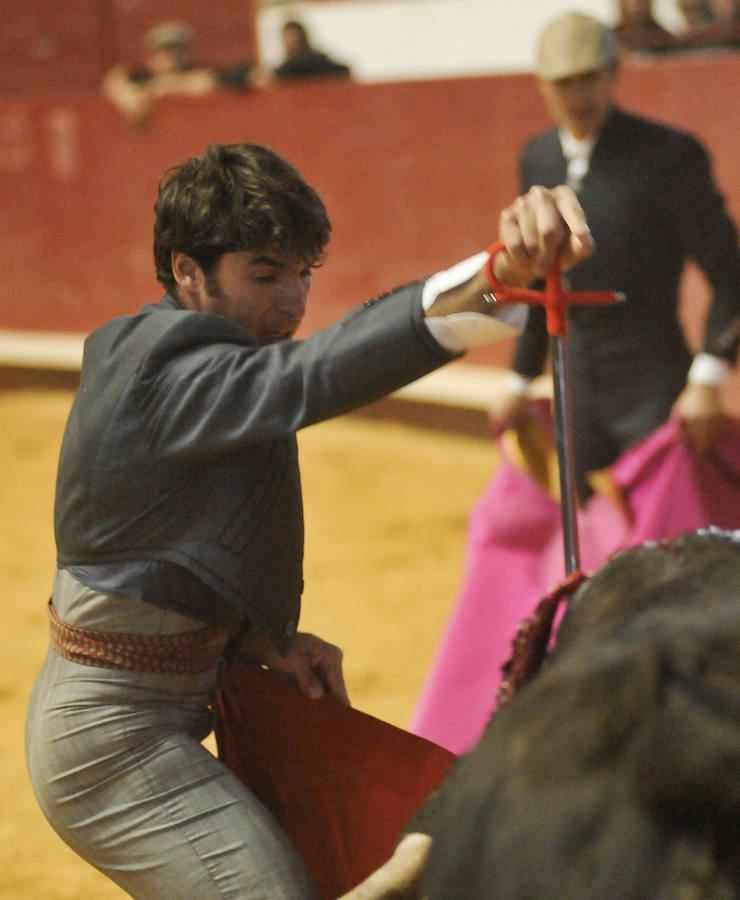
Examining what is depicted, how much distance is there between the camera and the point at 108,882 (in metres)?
2.92

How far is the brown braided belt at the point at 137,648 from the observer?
153 centimetres

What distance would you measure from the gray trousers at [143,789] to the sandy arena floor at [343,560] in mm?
1412

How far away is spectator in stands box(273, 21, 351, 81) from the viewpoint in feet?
24.4

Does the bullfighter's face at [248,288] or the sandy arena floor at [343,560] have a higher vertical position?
the bullfighter's face at [248,288]

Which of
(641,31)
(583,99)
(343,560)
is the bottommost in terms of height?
(343,560)

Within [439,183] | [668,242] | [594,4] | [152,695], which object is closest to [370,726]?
[152,695]

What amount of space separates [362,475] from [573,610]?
204 inches

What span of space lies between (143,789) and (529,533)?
→ 1824 mm

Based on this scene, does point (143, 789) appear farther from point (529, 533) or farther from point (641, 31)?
point (641, 31)

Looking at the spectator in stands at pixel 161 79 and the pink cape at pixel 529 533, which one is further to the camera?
the spectator in stands at pixel 161 79

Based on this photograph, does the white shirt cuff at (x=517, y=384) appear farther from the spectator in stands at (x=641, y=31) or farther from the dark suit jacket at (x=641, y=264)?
the spectator in stands at (x=641, y=31)

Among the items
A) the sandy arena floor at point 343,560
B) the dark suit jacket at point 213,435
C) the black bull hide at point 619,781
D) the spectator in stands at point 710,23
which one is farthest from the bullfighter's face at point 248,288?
the spectator in stands at point 710,23

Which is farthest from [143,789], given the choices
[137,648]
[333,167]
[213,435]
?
[333,167]

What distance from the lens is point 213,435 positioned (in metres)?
1.38
